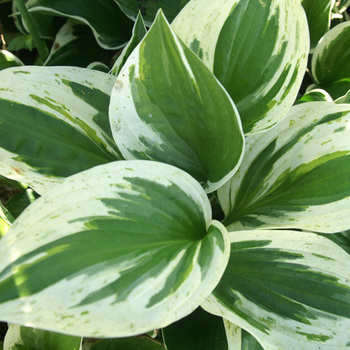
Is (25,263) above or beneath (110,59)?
beneath

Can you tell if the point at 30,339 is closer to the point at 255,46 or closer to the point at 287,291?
the point at 287,291

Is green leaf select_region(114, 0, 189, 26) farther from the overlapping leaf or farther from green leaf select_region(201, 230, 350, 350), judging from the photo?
green leaf select_region(201, 230, 350, 350)

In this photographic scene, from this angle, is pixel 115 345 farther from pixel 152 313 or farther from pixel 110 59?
pixel 110 59

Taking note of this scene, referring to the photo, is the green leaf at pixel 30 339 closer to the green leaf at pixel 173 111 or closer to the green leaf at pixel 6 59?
the green leaf at pixel 173 111

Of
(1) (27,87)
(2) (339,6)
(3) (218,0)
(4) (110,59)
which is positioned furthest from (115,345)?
(2) (339,6)

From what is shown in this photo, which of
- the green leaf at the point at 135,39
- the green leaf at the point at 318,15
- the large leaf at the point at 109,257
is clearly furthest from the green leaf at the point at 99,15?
the large leaf at the point at 109,257

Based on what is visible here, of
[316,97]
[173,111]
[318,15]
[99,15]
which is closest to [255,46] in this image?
[173,111]
